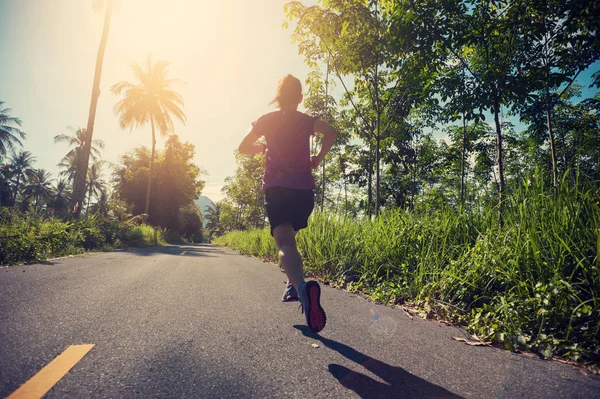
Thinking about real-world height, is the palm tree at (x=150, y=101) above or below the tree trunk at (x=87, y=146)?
above

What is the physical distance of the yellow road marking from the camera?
125 centimetres

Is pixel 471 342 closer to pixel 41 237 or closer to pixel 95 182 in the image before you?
pixel 41 237

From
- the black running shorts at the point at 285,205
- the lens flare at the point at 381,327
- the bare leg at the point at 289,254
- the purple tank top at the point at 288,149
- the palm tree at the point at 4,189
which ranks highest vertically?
the palm tree at the point at 4,189

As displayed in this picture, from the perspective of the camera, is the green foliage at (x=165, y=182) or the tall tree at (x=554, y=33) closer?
the tall tree at (x=554, y=33)

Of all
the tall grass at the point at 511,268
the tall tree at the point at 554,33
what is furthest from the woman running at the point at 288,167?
the tall tree at the point at 554,33

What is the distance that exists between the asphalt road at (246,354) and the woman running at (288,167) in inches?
23.5

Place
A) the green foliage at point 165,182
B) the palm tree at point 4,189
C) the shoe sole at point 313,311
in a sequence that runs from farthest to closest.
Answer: the palm tree at point 4,189
the green foliage at point 165,182
the shoe sole at point 313,311

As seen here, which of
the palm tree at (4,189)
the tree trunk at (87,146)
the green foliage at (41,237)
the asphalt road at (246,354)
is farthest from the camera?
the palm tree at (4,189)

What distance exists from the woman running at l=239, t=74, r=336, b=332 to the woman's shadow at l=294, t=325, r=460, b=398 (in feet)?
2.60

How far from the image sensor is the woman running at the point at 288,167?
8.11 feet

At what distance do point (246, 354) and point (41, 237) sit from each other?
8.17 m

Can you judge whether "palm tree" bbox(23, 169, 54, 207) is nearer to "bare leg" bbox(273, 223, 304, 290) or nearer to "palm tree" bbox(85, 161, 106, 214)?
"palm tree" bbox(85, 161, 106, 214)

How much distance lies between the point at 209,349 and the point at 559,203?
319cm

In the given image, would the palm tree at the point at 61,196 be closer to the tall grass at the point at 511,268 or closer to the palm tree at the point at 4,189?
the palm tree at the point at 4,189
